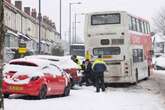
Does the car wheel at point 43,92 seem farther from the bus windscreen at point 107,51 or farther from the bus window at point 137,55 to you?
the bus window at point 137,55

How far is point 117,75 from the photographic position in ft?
106

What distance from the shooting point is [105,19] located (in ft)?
107

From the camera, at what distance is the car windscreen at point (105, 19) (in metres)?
32.3

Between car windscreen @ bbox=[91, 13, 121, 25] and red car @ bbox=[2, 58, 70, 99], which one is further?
car windscreen @ bbox=[91, 13, 121, 25]

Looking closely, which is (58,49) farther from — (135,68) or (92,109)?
(92,109)

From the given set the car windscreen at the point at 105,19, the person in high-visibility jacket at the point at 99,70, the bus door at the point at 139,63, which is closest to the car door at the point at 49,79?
the person in high-visibility jacket at the point at 99,70

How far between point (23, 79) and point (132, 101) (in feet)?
14.3

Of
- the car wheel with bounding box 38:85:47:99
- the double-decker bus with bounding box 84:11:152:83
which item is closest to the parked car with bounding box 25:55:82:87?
the double-decker bus with bounding box 84:11:152:83

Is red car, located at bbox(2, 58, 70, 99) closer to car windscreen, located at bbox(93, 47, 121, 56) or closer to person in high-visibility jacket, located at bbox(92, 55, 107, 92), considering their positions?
person in high-visibility jacket, located at bbox(92, 55, 107, 92)

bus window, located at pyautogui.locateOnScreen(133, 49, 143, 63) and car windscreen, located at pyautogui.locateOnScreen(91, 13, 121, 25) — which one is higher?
car windscreen, located at pyautogui.locateOnScreen(91, 13, 121, 25)

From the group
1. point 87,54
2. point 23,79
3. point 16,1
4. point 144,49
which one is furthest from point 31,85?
point 16,1

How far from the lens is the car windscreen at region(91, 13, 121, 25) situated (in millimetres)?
32344

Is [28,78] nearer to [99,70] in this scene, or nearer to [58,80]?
[58,80]

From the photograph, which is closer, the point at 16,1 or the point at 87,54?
the point at 87,54
